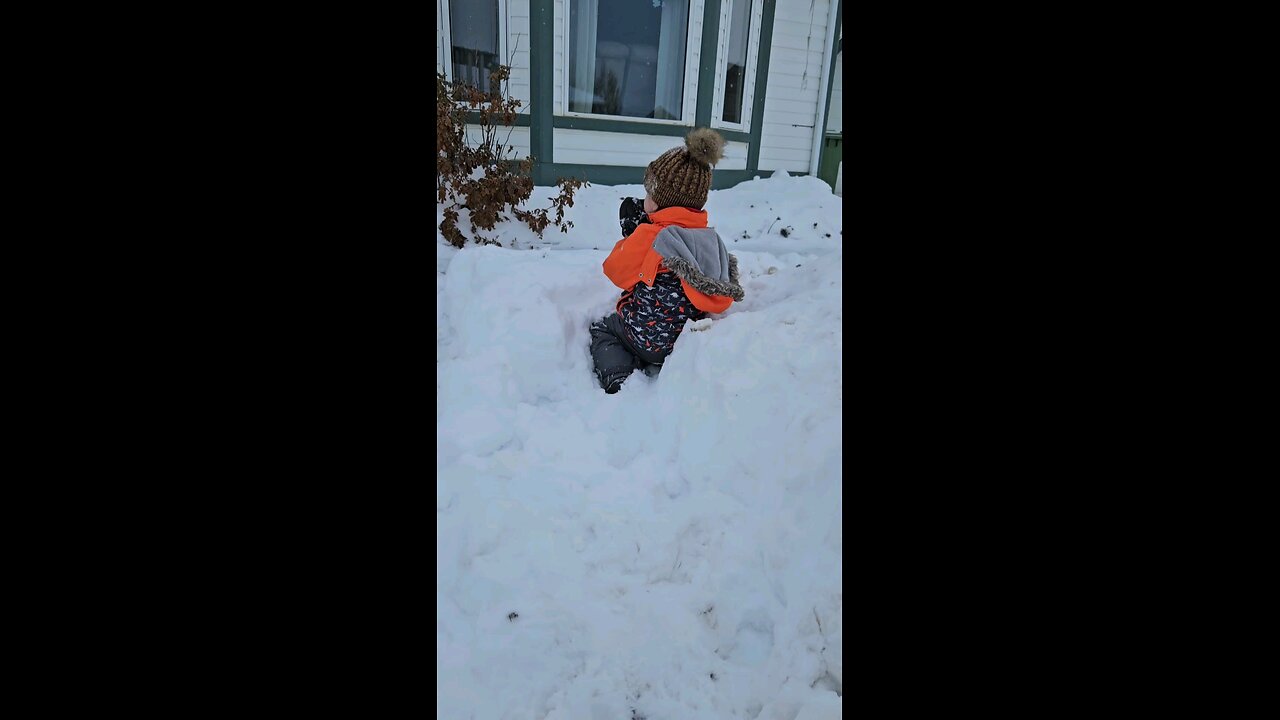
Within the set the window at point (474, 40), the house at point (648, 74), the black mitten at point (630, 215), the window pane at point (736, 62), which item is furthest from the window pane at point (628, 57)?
the black mitten at point (630, 215)

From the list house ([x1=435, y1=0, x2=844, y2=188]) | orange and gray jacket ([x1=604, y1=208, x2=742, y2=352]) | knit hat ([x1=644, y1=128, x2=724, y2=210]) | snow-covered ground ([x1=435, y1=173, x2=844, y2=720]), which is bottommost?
snow-covered ground ([x1=435, y1=173, x2=844, y2=720])

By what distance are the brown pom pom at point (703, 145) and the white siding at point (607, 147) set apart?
4774 millimetres

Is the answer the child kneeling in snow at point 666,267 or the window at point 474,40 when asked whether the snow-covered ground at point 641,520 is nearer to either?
the child kneeling in snow at point 666,267

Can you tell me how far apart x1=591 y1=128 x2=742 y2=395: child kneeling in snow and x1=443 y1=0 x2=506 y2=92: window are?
5044 millimetres

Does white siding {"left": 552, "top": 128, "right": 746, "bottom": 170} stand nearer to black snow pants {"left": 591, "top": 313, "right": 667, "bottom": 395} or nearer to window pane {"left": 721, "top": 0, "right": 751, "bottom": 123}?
window pane {"left": 721, "top": 0, "right": 751, "bottom": 123}

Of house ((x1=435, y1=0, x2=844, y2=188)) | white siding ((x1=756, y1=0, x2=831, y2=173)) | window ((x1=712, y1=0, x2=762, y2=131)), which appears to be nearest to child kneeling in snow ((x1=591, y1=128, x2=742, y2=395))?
house ((x1=435, y1=0, x2=844, y2=188))

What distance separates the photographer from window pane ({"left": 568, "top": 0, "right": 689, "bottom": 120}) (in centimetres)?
809

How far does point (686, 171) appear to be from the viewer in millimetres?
3447

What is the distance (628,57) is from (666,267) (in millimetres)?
6138

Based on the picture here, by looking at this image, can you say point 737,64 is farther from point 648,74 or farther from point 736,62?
point 648,74

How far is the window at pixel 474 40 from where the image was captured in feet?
24.3
